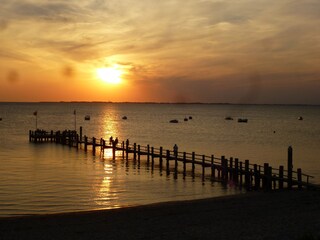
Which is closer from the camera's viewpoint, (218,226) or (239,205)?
(218,226)

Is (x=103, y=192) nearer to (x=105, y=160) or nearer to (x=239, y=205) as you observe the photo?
(x=239, y=205)

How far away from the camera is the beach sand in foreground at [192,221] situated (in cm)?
1608

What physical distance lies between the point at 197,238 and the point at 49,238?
5551 millimetres

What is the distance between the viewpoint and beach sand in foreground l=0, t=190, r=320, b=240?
52.7ft

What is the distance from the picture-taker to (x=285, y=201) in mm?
22406

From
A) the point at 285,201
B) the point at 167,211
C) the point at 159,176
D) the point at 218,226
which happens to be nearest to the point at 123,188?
the point at 159,176

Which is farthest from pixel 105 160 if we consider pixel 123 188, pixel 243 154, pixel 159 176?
pixel 243 154

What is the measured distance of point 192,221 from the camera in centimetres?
1862

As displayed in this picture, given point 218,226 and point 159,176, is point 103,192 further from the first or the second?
point 218,226

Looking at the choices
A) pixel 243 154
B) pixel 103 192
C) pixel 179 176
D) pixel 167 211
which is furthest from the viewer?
pixel 243 154

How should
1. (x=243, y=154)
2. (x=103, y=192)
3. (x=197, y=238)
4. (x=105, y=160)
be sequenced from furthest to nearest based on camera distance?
(x=243, y=154) < (x=105, y=160) < (x=103, y=192) < (x=197, y=238)

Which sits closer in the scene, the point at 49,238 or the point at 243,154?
the point at 49,238

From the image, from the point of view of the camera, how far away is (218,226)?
17297 mm

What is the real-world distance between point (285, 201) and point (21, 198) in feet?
51.7
